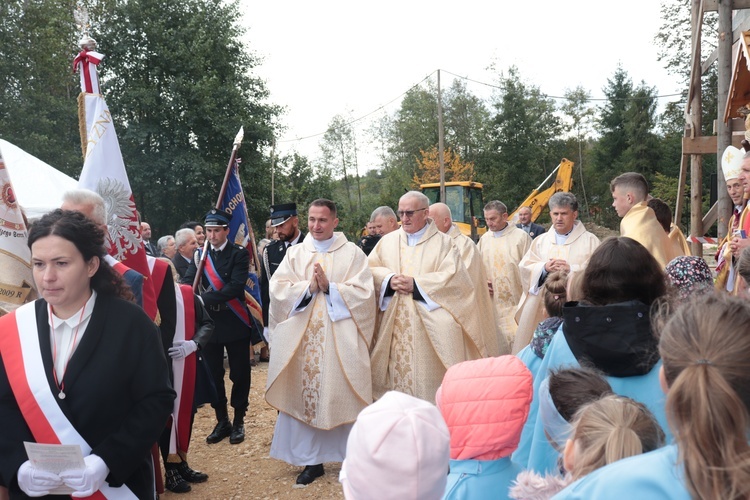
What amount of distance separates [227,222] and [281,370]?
1.73 metres

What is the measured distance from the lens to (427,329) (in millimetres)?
5398

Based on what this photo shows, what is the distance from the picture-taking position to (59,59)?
21.8 meters

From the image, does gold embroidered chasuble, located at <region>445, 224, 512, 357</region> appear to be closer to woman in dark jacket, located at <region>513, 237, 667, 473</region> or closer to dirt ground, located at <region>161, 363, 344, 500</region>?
dirt ground, located at <region>161, 363, 344, 500</region>

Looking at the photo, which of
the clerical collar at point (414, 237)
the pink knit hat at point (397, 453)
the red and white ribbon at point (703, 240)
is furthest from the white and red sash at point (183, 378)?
the red and white ribbon at point (703, 240)

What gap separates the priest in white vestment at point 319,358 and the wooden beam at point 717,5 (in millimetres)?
5950

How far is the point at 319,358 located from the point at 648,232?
2.73 m

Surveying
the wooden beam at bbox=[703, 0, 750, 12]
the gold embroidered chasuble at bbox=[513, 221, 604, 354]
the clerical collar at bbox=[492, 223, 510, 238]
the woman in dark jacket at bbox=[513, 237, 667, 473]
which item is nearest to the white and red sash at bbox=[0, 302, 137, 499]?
the woman in dark jacket at bbox=[513, 237, 667, 473]

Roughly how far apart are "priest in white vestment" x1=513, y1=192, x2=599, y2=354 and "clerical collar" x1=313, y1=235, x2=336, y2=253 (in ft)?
6.80

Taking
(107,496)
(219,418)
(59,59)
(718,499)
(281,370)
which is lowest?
(219,418)

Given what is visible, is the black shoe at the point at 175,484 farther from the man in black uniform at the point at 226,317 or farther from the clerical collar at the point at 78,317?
the clerical collar at the point at 78,317

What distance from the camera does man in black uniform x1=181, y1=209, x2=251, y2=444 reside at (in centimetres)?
607

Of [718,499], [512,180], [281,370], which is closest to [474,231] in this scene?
[281,370]

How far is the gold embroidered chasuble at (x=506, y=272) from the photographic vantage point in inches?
325

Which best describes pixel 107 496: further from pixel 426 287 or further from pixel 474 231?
pixel 474 231
